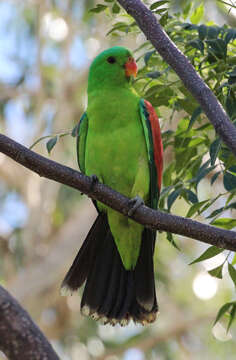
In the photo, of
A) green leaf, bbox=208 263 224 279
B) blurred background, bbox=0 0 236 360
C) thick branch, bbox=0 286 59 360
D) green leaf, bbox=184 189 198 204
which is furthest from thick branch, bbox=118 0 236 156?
blurred background, bbox=0 0 236 360

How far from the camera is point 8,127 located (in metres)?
10.7

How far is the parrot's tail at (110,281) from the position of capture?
10.1ft

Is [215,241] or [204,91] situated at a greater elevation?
[204,91]

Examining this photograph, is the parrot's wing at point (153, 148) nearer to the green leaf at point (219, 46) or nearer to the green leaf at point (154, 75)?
the green leaf at point (154, 75)

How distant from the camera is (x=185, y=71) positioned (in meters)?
2.26

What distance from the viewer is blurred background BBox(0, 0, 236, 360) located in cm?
Result: 920

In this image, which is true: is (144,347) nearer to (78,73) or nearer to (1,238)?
(1,238)

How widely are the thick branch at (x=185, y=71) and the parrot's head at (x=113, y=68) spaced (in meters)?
1.11

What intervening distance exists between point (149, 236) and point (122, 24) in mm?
1141

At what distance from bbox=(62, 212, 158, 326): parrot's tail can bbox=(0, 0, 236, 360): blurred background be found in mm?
5641

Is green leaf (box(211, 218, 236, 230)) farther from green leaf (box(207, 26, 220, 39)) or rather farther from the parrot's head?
the parrot's head

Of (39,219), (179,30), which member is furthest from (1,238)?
(179,30)

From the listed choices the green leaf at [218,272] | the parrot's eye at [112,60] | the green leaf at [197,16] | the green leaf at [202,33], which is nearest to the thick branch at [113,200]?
the green leaf at [218,272]

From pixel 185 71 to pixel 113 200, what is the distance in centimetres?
60
